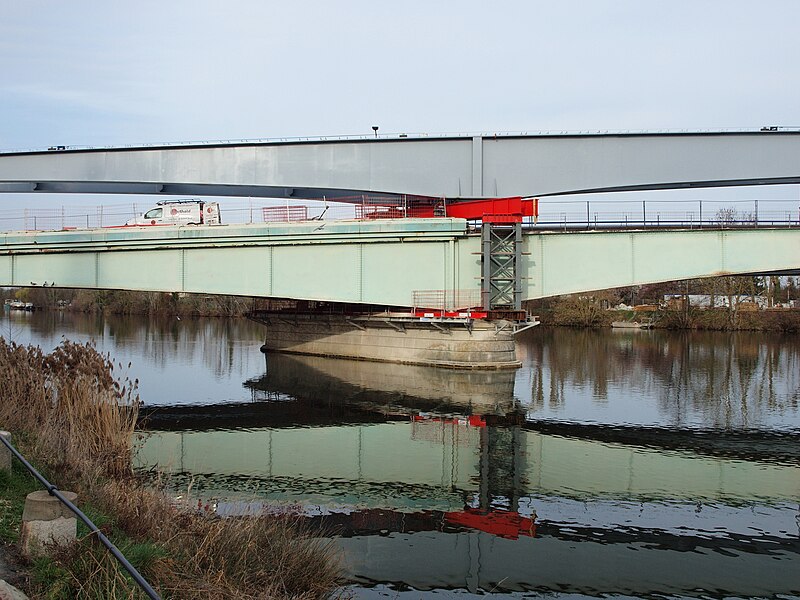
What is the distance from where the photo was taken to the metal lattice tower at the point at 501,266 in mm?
29734

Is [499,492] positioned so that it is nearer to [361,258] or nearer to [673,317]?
[361,258]

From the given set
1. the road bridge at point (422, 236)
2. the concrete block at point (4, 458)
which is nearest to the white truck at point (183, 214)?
the road bridge at point (422, 236)

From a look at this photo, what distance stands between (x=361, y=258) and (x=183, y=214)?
7996 millimetres

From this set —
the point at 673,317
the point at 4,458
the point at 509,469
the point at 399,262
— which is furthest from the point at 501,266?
the point at 673,317

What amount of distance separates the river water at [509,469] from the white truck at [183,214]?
668cm

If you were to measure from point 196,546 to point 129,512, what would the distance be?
120cm

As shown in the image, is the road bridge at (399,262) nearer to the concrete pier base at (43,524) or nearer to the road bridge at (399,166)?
the road bridge at (399,166)

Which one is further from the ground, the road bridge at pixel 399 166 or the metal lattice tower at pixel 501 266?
the road bridge at pixel 399 166

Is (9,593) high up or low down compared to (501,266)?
down

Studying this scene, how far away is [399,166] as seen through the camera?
29766 millimetres

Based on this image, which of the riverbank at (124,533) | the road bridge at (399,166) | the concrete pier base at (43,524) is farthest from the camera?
the road bridge at (399,166)

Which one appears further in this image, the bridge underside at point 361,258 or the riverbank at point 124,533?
the bridge underside at point 361,258

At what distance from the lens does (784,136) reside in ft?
91.4

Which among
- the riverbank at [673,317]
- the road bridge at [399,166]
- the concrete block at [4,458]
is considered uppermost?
the road bridge at [399,166]
